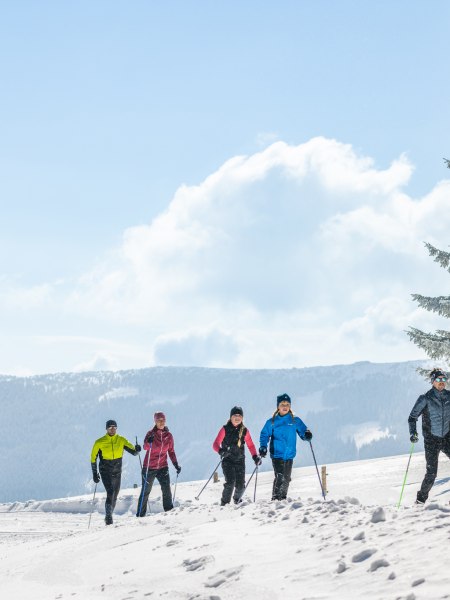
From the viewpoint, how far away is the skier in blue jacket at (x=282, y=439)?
11680 millimetres

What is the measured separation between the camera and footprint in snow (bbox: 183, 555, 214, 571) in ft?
24.9

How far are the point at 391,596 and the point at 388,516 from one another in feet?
8.14

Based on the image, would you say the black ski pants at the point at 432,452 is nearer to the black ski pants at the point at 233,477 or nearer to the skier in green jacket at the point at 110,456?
the black ski pants at the point at 233,477

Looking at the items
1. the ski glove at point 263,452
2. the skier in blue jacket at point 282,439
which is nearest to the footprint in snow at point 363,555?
the ski glove at point 263,452

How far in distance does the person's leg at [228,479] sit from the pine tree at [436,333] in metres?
11.2

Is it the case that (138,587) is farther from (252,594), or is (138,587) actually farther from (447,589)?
(447,589)

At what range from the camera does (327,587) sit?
237 inches

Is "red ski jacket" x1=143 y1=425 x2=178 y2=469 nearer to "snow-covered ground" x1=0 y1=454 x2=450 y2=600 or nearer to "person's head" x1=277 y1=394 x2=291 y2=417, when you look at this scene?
"snow-covered ground" x1=0 y1=454 x2=450 y2=600

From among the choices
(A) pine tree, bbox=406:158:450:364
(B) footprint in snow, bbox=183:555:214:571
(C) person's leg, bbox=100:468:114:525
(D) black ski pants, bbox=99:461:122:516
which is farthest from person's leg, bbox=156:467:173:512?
(A) pine tree, bbox=406:158:450:364

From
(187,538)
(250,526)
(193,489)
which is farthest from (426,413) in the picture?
(193,489)

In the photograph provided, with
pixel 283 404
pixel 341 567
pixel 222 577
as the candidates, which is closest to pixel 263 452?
pixel 283 404

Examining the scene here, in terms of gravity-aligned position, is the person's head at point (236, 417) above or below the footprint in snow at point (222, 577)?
above

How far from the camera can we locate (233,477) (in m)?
12.6

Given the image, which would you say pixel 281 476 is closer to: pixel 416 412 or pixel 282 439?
pixel 282 439
